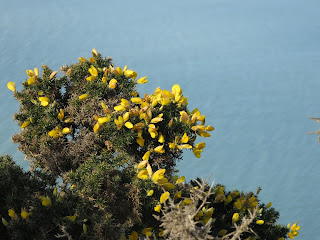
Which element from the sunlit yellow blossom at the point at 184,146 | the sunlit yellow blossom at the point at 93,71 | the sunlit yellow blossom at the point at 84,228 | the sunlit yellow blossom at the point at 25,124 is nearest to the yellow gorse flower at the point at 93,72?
the sunlit yellow blossom at the point at 93,71

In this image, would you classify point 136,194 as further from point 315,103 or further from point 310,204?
point 315,103

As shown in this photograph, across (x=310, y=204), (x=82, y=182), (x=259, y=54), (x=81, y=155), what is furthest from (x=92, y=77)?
(x=259, y=54)

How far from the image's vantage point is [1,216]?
3.80m

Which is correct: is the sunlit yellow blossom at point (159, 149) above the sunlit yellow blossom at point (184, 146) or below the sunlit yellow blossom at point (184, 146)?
below

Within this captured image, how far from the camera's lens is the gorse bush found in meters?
3.88

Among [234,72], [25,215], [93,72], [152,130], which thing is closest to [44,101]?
[93,72]

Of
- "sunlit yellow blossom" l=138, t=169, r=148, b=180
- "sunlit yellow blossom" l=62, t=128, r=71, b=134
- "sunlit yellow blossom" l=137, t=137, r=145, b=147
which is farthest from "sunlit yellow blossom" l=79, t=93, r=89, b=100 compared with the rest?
"sunlit yellow blossom" l=138, t=169, r=148, b=180

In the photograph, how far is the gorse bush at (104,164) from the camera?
3.88 metres

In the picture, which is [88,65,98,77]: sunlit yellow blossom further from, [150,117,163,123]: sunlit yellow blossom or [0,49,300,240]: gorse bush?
[150,117,163,123]: sunlit yellow blossom

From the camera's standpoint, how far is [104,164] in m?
4.23

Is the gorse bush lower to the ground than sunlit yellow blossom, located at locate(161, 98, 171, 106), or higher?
lower

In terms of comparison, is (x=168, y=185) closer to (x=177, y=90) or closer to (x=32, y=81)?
(x=177, y=90)

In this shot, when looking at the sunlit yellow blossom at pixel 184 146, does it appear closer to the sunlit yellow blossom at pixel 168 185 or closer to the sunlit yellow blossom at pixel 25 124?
the sunlit yellow blossom at pixel 168 185

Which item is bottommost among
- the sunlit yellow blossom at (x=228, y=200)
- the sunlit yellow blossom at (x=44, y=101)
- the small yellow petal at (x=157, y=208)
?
the small yellow petal at (x=157, y=208)
